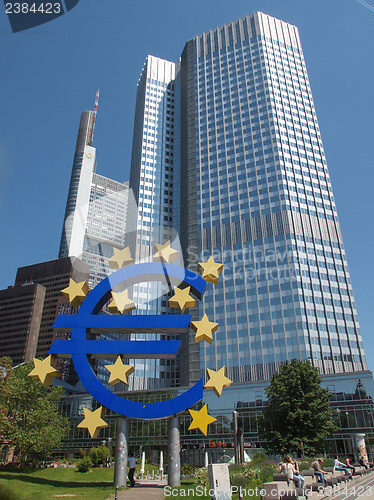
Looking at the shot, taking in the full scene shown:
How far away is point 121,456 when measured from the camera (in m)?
24.3

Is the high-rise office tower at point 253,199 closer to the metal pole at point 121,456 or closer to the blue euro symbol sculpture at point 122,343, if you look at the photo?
the metal pole at point 121,456

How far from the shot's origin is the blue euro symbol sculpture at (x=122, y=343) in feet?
80.6

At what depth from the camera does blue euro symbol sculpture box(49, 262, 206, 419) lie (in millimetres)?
24578

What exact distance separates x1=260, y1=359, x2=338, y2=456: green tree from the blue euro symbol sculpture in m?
16.5

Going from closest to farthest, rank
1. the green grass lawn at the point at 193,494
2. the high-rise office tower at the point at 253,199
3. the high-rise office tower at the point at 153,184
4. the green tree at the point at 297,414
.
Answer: the green grass lawn at the point at 193,494 → the green tree at the point at 297,414 → the high-rise office tower at the point at 253,199 → the high-rise office tower at the point at 153,184

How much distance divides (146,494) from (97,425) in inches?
204

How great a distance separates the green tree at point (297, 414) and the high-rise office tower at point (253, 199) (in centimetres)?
2801

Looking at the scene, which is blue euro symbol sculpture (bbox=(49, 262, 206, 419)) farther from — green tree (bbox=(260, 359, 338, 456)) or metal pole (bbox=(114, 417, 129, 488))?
green tree (bbox=(260, 359, 338, 456))

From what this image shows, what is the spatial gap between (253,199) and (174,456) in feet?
285

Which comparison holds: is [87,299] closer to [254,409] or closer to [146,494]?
[146,494]

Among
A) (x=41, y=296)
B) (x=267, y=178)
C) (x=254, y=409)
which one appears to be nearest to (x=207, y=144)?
(x=267, y=178)

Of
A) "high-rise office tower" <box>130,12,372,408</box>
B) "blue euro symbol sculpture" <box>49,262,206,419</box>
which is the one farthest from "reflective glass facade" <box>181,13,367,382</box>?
"blue euro symbol sculpture" <box>49,262,206,419</box>

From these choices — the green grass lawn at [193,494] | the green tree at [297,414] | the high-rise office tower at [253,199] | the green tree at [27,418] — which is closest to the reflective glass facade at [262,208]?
the high-rise office tower at [253,199]

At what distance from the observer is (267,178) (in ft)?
342
